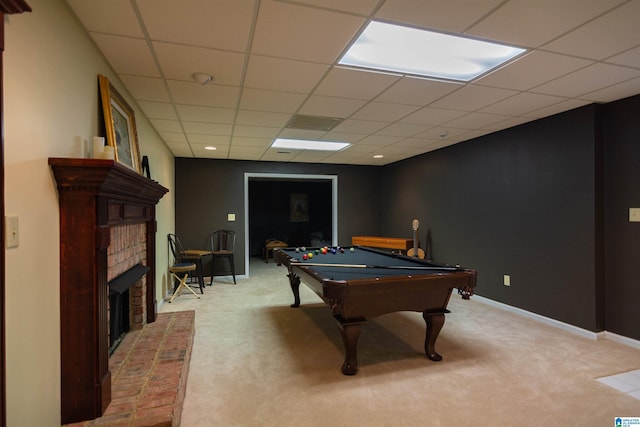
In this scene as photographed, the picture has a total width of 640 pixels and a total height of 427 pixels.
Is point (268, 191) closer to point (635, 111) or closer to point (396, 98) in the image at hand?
point (396, 98)

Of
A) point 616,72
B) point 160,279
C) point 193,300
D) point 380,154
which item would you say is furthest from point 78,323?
point 380,154

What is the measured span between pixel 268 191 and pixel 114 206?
752 centimetres

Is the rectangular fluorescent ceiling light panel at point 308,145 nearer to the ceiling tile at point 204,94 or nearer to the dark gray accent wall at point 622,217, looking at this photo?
the ceiling tile at point 204,94

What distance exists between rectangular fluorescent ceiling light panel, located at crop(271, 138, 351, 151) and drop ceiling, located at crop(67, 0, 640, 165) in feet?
2.00

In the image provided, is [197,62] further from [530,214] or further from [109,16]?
[530,214]

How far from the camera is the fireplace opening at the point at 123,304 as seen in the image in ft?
7.22

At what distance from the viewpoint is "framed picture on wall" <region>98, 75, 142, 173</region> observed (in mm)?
2051

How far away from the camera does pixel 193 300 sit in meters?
4.39

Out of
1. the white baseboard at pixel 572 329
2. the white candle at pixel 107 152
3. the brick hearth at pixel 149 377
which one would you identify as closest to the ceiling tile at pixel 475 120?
the white baseboard at pixel 572 329

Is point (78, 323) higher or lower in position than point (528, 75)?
lower

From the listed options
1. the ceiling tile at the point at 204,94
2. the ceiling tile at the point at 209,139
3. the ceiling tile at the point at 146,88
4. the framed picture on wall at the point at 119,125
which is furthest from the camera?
the ceiling tile at the point at 209,139

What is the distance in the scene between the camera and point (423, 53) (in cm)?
219

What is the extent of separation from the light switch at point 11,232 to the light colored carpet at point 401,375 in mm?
1351

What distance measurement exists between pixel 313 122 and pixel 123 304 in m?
2.59
